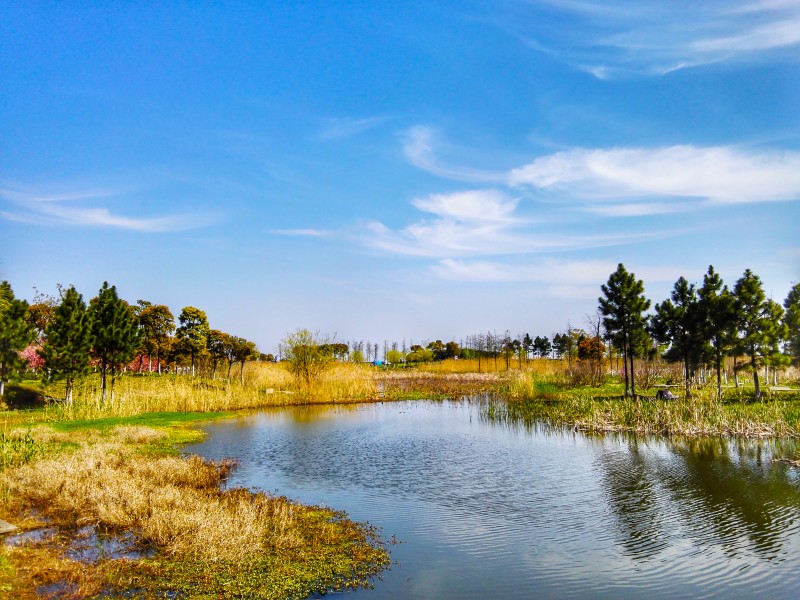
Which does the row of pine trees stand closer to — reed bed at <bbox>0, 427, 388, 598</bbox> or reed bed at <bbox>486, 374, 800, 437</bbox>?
reed bed at <bbox>486, 374, 800, 437</bbox>

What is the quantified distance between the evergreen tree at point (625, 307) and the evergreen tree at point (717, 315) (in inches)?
156

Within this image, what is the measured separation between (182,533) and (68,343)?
77.7 feet

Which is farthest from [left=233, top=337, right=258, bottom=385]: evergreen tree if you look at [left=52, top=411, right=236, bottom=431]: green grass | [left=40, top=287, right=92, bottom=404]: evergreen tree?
[left=40, top=287, right=92, bottom=404]: evergreen tree

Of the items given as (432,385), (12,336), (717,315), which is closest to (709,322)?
(717,315)

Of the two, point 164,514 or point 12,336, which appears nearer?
point 164,514

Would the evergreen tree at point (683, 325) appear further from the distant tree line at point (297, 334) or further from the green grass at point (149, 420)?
the green grass at point (149, 420)

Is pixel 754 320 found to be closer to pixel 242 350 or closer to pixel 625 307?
pixel 625 307

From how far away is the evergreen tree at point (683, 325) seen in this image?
4178 cm

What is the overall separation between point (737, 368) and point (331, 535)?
3543cm

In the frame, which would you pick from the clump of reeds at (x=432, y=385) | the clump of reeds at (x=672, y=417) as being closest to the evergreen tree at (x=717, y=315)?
the clump of reeds at (x=672, y=417)

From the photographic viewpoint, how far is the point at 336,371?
171ft

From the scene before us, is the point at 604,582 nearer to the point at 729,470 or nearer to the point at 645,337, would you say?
the point at 729,470

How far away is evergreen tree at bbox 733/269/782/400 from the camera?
118ft

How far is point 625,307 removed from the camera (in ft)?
140
